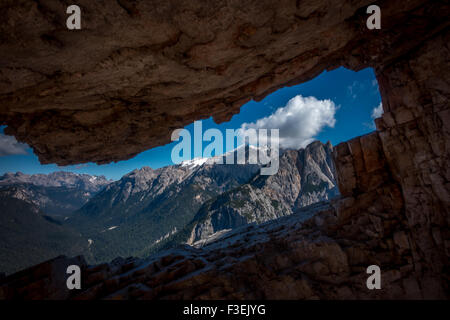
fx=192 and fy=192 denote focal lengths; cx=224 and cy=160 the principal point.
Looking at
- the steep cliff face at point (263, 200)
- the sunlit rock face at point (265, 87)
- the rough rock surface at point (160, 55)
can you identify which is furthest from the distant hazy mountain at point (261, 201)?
the rough rock surface at point (160, 55)

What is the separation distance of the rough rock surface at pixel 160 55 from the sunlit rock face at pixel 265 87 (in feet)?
0.32

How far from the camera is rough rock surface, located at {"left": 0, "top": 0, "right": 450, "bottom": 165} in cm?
958

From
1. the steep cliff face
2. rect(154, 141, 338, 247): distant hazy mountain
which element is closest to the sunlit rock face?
rect(154, 141, 338, 247): distant hazy mountain

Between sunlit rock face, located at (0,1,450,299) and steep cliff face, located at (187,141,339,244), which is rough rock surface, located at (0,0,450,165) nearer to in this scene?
sunlit rock face, located at (0,1,450,299)

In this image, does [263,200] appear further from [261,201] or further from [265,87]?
[265,87]

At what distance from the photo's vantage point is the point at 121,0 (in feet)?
28.9

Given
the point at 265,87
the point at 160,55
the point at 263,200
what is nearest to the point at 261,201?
the point at 263,200

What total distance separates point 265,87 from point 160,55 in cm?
1060

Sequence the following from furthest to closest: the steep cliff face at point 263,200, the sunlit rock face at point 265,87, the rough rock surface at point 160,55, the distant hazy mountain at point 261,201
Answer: the distant hazy mountain at point 261,201, the steep cliff face at point 263,200, the sunlit rock face at point 265,87, the rough rock surface at point 160,55

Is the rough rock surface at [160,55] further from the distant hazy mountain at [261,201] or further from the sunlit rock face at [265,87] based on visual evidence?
the distant hazy mountain at [261,201]

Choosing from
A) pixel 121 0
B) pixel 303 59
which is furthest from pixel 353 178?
pixel 121 0

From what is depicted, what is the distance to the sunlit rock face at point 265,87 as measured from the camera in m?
11.4

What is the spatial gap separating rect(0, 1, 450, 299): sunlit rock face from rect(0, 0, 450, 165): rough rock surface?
0.32 feet

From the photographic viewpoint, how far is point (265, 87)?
1920 centimetres
